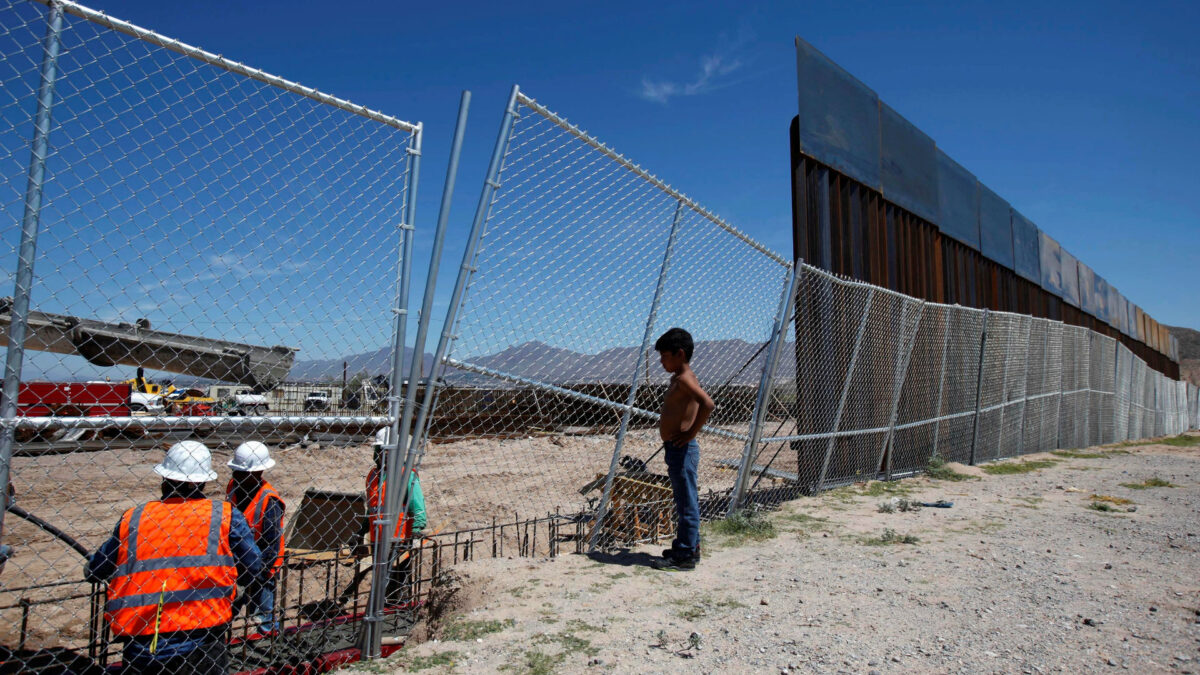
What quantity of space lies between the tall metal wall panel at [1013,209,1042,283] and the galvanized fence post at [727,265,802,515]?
14935 millimetres

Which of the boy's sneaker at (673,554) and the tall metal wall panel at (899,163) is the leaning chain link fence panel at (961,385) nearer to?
the tall metal wall panel at (899,163)

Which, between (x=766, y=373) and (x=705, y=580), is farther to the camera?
(x=766, y=373)

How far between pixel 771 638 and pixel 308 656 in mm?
2400

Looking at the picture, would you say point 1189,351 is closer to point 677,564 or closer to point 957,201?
point 957,201

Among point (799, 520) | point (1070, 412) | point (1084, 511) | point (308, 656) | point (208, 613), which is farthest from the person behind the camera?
point (1070, 412)

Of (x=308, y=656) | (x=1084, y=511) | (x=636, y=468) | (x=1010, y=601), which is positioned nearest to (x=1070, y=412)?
(x=1084, y=511)

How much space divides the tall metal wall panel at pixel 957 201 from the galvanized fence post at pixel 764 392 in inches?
295

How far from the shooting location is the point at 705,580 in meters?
4.05

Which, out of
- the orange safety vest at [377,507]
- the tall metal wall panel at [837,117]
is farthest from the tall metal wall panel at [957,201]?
the orange safety vest at [377,507]

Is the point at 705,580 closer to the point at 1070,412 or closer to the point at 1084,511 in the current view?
the point at 1084,511

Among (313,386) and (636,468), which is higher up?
(313,386)

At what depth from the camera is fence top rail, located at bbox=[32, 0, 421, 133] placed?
2.32 meters

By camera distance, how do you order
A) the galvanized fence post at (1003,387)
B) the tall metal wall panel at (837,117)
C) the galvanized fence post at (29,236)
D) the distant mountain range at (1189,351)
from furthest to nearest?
the distant mountain range at (1189,351), the galvanized fence post at (1003,387), the tall metal wall panel at (837,117), the galvanized fence post at (29,236)

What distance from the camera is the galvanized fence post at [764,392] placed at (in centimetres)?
568
